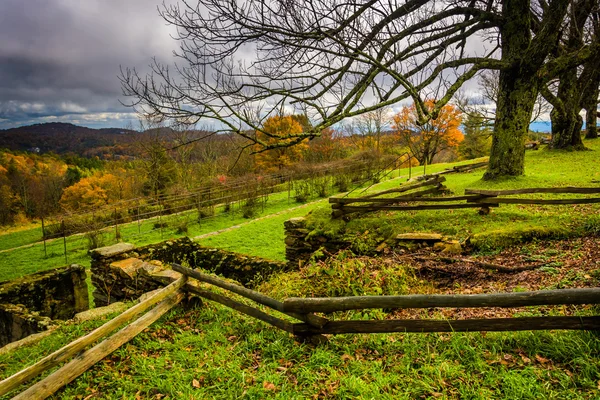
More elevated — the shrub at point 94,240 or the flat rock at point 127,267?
the flat rock at point 127,267

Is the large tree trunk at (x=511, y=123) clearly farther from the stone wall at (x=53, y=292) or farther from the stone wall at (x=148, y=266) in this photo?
the stone wall at (x=53, y=292)

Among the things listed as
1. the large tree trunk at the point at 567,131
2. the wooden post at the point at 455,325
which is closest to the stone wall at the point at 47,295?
the wooden post at the point at 455,325

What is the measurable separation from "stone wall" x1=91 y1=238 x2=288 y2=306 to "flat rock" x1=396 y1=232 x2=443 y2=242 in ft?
8.80

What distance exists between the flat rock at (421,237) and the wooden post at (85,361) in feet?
15.1

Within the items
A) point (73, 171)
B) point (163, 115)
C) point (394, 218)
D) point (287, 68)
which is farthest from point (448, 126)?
point (73, 171)

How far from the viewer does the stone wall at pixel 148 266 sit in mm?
6557

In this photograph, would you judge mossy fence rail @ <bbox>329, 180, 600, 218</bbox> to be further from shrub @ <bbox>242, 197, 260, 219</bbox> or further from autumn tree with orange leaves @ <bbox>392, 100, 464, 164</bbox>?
autumn tree with orange leaves @ <bbox>392, 100, 464, 164</bbox>

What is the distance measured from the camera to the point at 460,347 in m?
3.02

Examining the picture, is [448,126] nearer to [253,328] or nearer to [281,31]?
[281,31]

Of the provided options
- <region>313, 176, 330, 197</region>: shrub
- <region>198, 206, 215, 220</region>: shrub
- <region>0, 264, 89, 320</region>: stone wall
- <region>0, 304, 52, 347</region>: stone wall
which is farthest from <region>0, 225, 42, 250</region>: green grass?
<region>313, 176, 330, 197</region>: shrub

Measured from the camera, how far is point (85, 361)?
10.3 feet

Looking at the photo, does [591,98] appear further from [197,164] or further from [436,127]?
[197,164]

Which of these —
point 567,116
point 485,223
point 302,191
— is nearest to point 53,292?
point 485,223

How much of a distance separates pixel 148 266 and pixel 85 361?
3.42 meters
